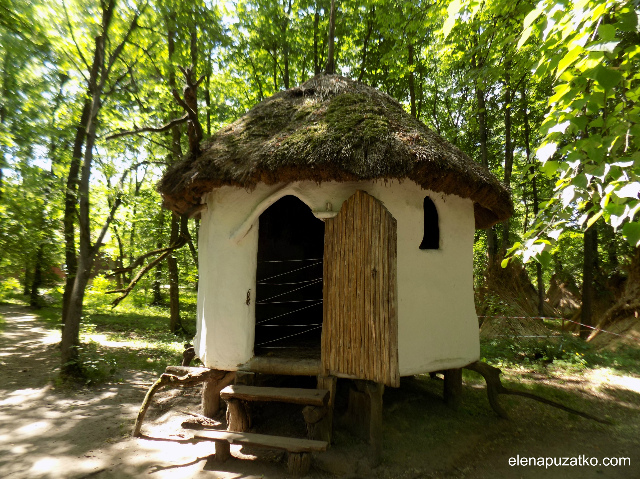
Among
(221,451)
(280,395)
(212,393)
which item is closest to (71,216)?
(212,393)

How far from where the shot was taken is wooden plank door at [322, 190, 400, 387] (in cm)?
391

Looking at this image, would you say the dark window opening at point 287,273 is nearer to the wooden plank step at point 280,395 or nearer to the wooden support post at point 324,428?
the wooden plank step at point 280,395

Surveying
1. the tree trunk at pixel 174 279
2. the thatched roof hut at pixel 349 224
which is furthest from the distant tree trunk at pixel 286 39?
the thatched roof hut at pixel 349 224

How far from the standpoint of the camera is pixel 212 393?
507 cm

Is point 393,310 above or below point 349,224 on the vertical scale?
below

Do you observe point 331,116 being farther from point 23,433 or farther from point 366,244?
point 23,433

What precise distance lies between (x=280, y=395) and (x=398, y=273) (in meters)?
1.88

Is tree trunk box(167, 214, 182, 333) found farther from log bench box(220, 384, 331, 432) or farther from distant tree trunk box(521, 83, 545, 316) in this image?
distant tree trunk box(521, 83, 545, 316)

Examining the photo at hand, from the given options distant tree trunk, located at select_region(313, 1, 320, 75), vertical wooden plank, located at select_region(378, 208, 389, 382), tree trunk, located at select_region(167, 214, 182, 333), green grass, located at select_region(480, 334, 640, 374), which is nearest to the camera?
vertical wooden plank, located at select_region(378, 208, 389, 382)

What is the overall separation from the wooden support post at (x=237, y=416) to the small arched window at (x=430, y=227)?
3.13 m

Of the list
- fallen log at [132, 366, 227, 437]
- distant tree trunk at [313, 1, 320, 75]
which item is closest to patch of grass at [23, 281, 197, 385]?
fallen log at [132, 366, 227, 437]

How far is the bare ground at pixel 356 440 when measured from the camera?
3828 millimetres

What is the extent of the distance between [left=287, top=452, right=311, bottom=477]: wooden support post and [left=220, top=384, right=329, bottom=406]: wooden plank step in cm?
48

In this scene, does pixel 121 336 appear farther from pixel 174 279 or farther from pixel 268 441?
pixel 268 441
